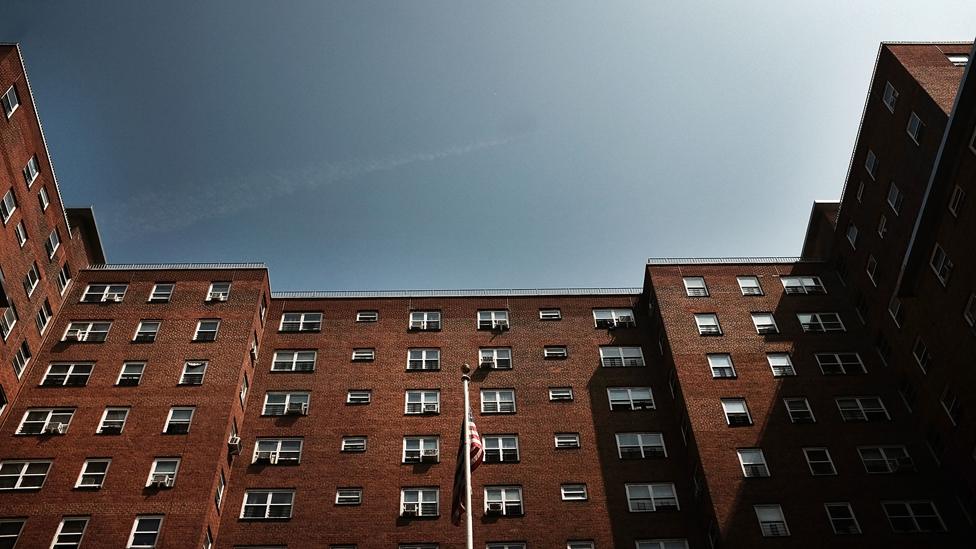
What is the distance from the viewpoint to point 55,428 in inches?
1762

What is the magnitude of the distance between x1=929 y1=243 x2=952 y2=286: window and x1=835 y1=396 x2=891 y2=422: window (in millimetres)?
9020

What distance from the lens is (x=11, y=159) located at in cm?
4834

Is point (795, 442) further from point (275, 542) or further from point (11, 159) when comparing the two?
point (11, 159)

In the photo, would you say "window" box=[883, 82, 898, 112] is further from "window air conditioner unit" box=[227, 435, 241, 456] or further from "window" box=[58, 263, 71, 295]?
"window" box=[58, 263, 71, 295]

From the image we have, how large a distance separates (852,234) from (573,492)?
28.3m

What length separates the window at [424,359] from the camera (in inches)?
2067

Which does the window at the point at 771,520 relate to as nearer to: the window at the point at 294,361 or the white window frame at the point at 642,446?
the white window frame at the point at 642,446

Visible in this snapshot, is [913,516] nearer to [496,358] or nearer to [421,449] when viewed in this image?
[496,358]

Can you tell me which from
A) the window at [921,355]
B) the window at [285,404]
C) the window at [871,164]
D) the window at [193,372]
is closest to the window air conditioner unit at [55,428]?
the window at [193,372]

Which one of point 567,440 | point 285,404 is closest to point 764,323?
point 567,440

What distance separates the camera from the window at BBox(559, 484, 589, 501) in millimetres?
44656

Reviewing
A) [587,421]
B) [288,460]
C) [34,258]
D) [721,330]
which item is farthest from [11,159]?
[721,330]

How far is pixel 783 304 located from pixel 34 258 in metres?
50.3

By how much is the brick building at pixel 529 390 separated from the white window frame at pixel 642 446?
18 centimetres
